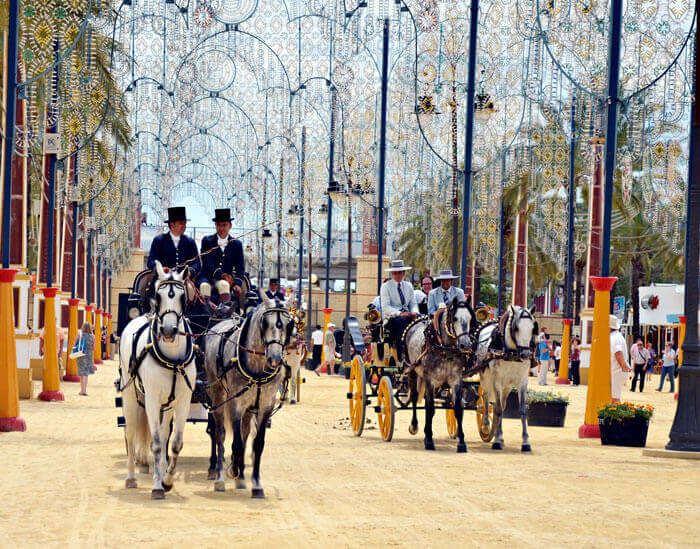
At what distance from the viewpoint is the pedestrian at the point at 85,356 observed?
28047mm

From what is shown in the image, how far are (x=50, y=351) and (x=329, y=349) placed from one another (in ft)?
56.4

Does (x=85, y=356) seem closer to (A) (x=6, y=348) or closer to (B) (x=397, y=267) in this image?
(A) (x=6, y=348)

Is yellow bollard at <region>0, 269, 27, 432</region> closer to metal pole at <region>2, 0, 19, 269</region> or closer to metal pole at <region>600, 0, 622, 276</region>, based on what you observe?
metal pole at <region>2, 0, 19, 269</region>

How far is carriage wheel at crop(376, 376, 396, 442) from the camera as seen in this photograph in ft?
55.2

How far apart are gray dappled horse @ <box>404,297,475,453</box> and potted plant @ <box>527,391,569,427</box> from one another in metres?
4.64

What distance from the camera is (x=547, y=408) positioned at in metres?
20.8

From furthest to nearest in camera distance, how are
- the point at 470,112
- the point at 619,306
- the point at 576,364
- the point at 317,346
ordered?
the point at 619,306 → the point at 317,346 → the point at 576,364 → the point at 470,112

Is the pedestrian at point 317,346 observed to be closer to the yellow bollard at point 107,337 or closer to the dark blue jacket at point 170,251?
the yellow bollard at point 107,337

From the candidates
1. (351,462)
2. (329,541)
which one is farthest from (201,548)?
(351,462)

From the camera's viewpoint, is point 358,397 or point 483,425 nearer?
point 483,425

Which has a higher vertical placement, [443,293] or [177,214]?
[177,214]

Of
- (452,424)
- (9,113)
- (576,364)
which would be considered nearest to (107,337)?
(576,364)

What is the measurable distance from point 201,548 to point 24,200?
21.2m

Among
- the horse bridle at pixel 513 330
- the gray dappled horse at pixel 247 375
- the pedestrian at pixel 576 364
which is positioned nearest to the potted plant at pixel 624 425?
the horse bridle at pixel 513 330
